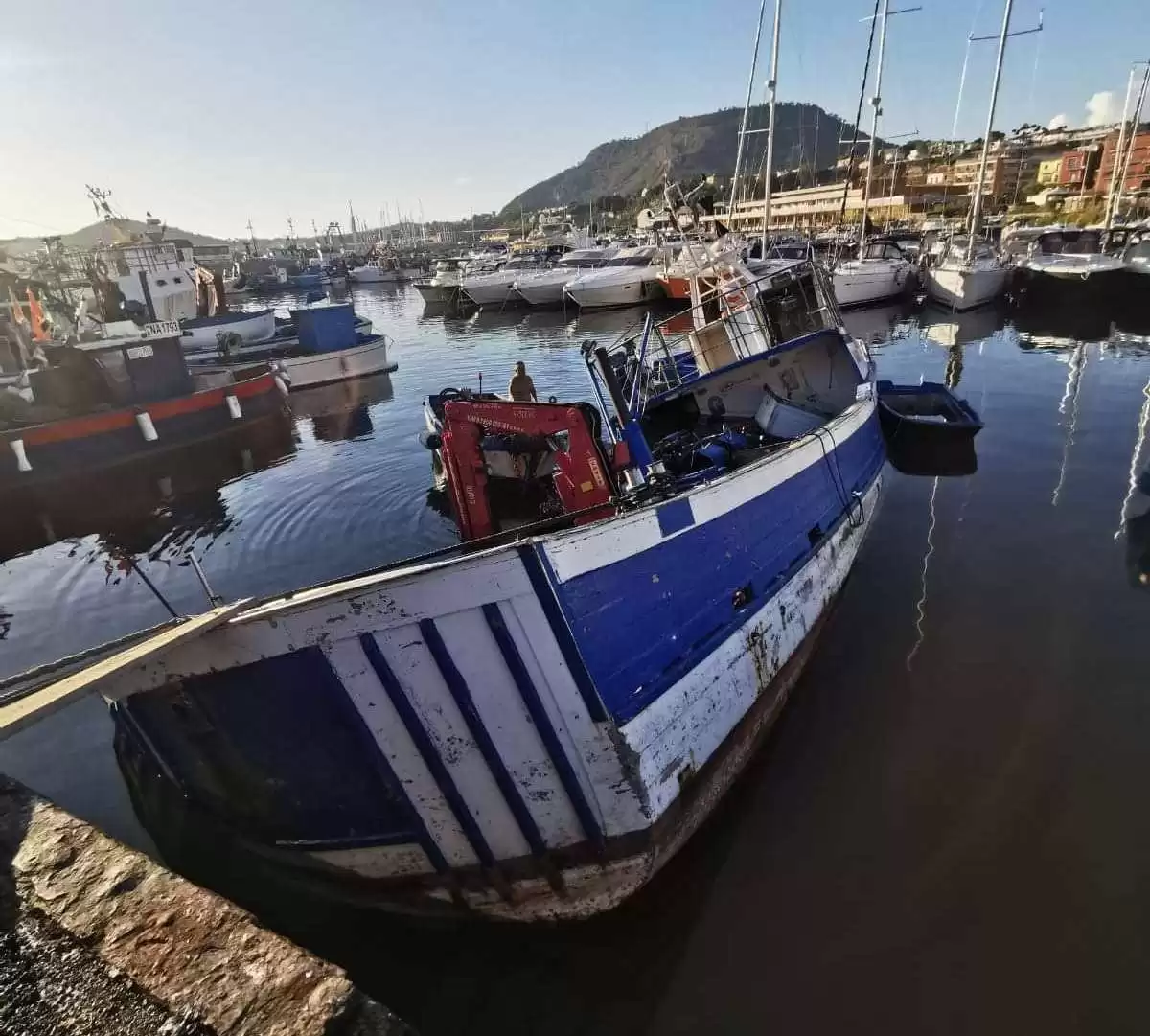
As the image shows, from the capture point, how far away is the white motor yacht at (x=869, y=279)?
101 feet

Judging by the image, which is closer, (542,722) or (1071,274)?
(542,722)

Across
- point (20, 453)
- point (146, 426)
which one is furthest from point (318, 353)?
point (20, 453)

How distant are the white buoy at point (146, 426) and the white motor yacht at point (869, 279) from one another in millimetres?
28176

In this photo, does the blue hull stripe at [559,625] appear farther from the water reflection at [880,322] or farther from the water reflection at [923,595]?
the water reflection at [880,322]

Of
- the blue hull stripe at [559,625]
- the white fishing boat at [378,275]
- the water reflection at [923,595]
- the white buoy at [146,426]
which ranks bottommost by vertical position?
the white fishing boat at [378,275]

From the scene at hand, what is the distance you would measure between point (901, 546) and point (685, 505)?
6099 mm

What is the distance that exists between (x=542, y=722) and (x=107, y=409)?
1753 cm

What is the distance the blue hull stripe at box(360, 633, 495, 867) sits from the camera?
3809 millimetres

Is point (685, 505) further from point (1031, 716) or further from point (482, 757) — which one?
point (1031, 716)

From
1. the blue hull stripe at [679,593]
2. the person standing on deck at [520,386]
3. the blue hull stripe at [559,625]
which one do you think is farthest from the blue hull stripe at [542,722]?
the person standing on deck at [520,386]

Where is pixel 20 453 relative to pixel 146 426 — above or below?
above

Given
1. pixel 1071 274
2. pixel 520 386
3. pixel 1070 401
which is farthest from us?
pixel 1071 274

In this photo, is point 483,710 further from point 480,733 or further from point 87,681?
point 87,681

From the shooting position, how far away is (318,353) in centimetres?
2456
